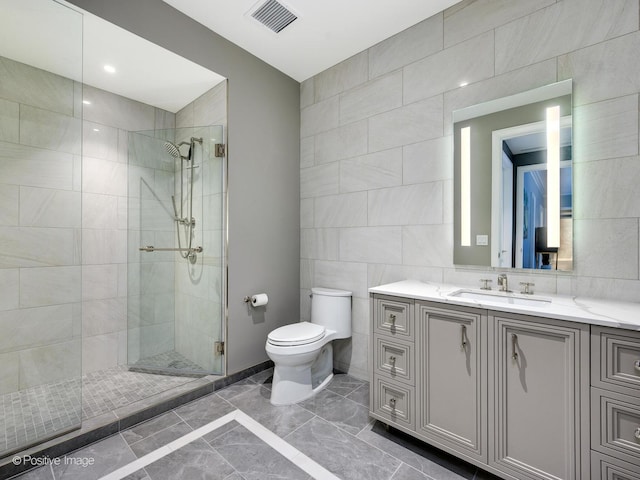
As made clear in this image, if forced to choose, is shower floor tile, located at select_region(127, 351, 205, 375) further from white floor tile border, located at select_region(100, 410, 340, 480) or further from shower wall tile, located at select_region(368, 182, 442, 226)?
shower wall tile, located at select_region(368, 182, 442, 226)

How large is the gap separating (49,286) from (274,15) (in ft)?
7.39

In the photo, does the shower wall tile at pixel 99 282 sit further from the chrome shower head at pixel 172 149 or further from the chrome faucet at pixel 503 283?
the chrome faucet at pixel 503 283

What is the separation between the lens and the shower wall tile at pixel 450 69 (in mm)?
1894

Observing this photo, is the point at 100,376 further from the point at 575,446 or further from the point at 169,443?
the point at 575,446

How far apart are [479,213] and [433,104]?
0.83 meters

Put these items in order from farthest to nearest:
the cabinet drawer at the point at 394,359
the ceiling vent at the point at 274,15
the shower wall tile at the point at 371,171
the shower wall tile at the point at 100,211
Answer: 1. the shower wall tile at the point at 100,211
2. the shower wall tile at the point at 371,171
3. the ceiling vent at the point at 274,15
4. the cabinet drawer at the point at 394,359

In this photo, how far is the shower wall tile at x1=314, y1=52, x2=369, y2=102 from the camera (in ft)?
8.16

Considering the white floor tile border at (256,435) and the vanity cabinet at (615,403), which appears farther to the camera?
the white floor tile border at (256,435)

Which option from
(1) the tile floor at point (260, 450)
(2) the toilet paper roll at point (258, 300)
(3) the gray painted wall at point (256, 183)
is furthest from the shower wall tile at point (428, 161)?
(1) the tile floor at point (260, 450)

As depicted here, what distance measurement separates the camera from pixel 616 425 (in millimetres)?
1134

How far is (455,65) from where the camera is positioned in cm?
201

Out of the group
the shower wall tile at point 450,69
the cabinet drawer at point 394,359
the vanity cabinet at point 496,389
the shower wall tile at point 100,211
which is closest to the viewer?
the vanity cabinet at point 496,389

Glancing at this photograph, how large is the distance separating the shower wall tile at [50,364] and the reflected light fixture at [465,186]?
2.50 m

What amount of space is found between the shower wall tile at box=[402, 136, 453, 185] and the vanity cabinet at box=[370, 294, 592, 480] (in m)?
0.95
